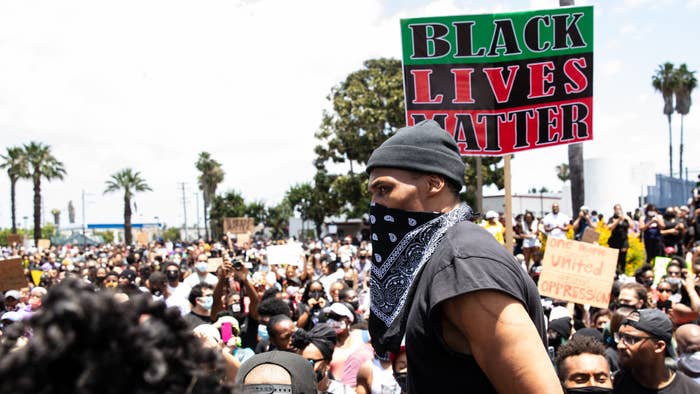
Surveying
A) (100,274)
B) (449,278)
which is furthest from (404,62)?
(100,274)

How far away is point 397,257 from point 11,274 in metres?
9.74

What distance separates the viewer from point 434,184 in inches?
74.9

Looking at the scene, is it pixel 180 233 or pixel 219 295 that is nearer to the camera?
pixel 219 295

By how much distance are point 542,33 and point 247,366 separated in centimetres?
362

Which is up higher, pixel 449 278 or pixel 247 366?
pixel 449 278

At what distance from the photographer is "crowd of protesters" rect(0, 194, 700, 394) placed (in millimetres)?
782

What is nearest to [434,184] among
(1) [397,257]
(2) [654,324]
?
(1) [397,257]

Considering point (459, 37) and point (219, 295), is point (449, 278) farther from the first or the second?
point (219, 295)

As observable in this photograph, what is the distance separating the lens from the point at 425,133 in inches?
75.8

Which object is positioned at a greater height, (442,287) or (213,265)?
(442,287)

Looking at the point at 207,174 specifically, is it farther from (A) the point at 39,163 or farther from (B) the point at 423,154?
(B) the point at 423,154

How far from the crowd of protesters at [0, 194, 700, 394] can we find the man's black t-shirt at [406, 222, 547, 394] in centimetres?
49

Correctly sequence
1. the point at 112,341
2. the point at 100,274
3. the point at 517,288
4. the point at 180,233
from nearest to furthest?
the point at 112,341 < the point at 517,288 < the point at 100,274 < the point at 180,233

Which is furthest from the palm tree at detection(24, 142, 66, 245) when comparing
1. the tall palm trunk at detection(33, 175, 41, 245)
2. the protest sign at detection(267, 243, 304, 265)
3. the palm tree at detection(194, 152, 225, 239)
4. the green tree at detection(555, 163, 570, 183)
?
the green tree at detection(555, 163, 570, 183)
